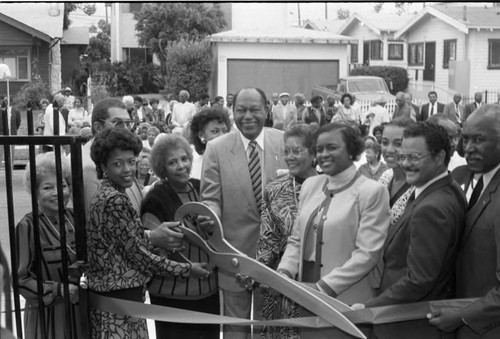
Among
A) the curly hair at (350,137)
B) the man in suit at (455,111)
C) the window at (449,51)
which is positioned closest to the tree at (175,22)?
the window at (449,51)

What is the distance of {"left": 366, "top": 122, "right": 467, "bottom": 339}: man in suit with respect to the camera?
3.84 metres

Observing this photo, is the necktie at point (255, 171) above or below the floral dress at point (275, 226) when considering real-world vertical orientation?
above

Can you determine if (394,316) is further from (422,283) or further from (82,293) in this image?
(82,293)

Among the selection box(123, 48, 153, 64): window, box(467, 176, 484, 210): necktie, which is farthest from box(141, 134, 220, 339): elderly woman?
box(123, 48, 153, 64): window

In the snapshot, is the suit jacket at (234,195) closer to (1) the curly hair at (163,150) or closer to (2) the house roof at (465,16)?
(1) the curly hair at (163,150)

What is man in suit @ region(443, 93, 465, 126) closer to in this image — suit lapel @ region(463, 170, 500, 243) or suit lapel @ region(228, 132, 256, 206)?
suit lapel @ region(228, 132, 256, 206)

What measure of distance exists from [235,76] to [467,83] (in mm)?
10311

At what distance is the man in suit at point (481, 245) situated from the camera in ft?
12.2

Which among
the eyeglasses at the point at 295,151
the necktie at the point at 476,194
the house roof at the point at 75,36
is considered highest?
the house roof at the point at 75,36

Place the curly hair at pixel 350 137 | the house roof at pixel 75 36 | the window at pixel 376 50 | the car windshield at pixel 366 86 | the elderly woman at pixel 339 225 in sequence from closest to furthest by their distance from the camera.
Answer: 1. the elderly woman at pixel 339 225
2. the curly hair at pixel 350 137
3. the car windshield at pixel 366 86
4. the house roof at pixel 75 36
5. the window at pixel 376 50

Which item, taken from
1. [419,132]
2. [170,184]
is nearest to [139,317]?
[170,184]

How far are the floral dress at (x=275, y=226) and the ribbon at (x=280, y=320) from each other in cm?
47

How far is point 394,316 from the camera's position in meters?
4.04

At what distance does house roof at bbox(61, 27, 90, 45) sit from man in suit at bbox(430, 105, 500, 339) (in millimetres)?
39862
